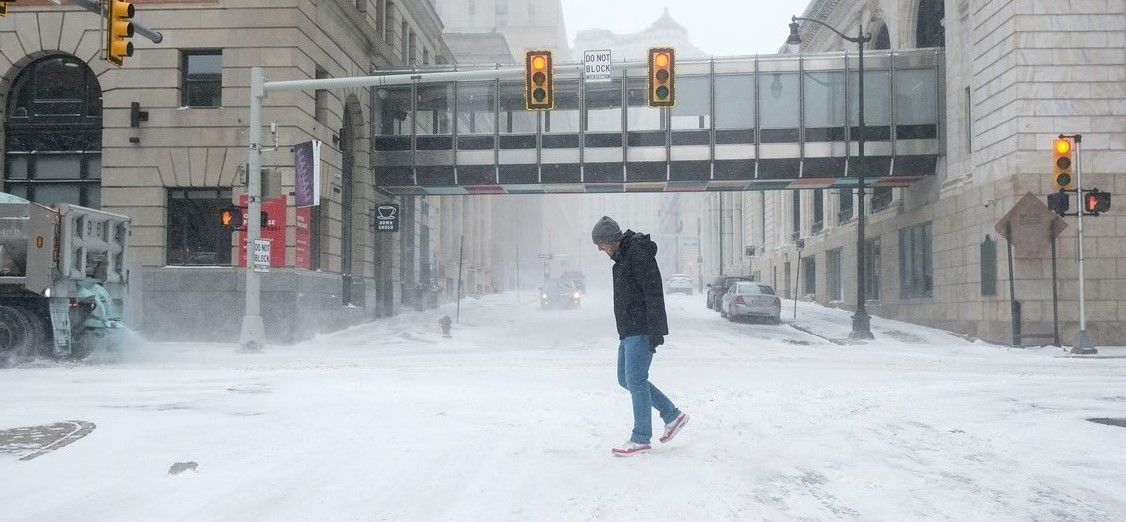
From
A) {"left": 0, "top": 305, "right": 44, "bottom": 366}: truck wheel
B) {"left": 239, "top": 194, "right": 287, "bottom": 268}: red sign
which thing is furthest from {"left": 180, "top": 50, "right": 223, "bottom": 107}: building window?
{"left": 0, "top": 305, "right": 44, "bottom": 366}: truck wheel

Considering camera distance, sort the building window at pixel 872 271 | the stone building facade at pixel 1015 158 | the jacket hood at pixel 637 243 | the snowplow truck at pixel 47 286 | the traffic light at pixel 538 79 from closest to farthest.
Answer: the jacket hood at pixel 637 243 < the snowplow truck at pixel 47 286 < the traffic light at pixel 538 79 < the stone building facade at pixel 1015 158 < the building window at pixel 872 271

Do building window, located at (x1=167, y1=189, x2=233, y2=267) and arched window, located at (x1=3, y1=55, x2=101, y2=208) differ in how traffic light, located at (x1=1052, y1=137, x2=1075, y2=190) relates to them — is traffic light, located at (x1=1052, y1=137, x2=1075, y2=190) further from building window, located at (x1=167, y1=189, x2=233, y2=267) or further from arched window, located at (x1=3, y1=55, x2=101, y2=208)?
arched window, located at (x1=3, y1=55, x2=101, y2=208)

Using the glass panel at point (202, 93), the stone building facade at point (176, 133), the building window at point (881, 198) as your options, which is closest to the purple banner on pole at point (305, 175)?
the stone building facade at point (176, 133)

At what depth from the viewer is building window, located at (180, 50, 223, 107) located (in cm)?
2166

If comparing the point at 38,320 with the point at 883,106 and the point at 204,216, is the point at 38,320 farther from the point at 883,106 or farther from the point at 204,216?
the point at 883,106

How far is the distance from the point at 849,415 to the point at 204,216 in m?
18.1

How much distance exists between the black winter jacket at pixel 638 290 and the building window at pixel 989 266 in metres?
17.7

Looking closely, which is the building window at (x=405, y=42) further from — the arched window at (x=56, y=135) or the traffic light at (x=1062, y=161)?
the traffic light at (x=1062, y=161)

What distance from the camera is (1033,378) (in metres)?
12.4

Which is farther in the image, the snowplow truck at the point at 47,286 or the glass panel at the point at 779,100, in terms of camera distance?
the glass panel at the point at 779,100

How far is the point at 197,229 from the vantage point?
2152 cm

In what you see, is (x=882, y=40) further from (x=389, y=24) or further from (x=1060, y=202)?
(x=389, y=24)

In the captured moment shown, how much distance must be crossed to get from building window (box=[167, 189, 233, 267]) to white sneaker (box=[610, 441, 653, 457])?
17.8 m

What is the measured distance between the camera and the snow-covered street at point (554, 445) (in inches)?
192
